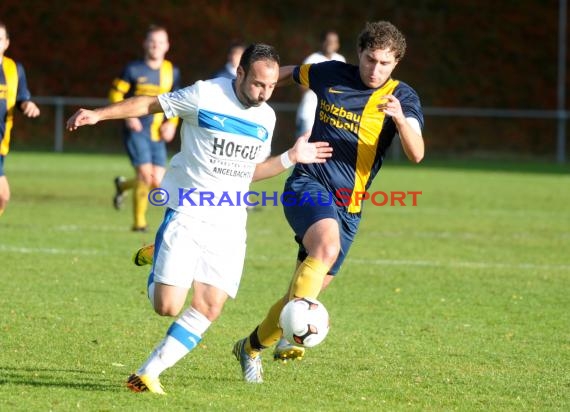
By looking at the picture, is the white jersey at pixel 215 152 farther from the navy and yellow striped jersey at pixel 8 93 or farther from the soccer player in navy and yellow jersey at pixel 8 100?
the navy and yellow striped jersey at pixel 8 93

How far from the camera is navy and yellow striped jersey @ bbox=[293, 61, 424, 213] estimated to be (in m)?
6.68

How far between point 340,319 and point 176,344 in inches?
104

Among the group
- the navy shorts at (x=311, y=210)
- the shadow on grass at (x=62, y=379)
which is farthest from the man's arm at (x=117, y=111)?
the shadow on grass at (x=62, y=379)

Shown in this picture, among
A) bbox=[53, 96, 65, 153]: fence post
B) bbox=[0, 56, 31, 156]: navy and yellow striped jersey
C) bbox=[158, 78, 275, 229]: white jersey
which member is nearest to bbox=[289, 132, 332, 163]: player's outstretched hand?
bbox=[158, 78, 275, 229]: white jersey

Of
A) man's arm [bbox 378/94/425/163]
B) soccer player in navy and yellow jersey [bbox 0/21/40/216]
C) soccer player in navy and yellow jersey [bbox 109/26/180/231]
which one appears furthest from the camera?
soccer player in navy and yellow jersey [bbox 109/26/180/231]

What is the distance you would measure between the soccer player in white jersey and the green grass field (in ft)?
1.42

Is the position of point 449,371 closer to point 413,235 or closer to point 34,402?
point 34,402

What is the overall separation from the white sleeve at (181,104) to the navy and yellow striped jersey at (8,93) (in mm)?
4044

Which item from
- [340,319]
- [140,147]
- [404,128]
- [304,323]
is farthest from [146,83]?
[304,323]

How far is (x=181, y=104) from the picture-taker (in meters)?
5.91

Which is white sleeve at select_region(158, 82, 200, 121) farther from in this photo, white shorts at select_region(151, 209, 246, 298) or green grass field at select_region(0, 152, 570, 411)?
green grass field at select_region(0, 152, 570, 411)

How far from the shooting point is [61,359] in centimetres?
640

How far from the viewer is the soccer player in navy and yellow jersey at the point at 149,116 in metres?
13.1

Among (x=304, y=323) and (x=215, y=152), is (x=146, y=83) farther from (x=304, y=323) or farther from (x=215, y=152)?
(x=304, y=323)
